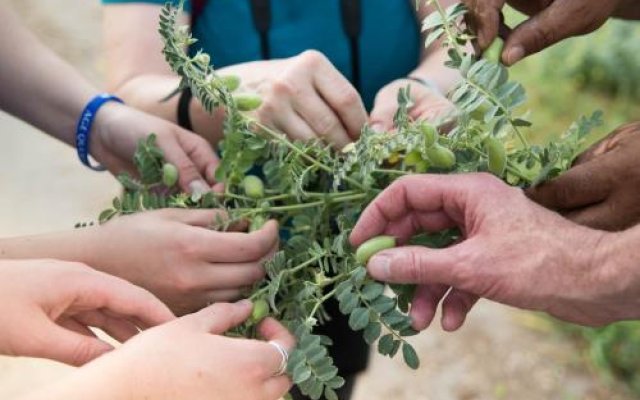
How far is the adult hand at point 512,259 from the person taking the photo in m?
0.85

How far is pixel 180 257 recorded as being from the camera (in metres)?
1.08

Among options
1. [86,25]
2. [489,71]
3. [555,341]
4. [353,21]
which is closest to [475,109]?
[489,71]

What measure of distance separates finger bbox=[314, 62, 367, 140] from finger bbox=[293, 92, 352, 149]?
0.04ft

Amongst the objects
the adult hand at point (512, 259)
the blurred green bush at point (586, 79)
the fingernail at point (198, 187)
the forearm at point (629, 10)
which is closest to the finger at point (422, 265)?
the adult hand at point (512, 259)

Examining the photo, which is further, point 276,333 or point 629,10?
point 629,10

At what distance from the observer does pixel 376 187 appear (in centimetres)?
109

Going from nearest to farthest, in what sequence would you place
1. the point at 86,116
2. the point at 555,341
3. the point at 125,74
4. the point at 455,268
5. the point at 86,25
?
the point at 455,268 < the point at 86,116 < the point at 125,74 < the point at 555,341 < the point at 86,25

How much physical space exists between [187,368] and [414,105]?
1.85 feet

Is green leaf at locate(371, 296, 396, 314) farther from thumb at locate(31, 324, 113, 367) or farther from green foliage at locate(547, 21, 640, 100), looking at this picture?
green foliage at locate(547, 21, 640, 100)

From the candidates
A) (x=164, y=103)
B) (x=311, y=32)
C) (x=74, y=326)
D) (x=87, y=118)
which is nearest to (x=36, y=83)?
(x=87, y=118)

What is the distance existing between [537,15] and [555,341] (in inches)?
60.0

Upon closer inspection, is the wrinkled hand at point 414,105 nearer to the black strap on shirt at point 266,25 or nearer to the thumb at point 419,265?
the black strap on shirt at point 266,25

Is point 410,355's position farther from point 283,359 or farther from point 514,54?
point 514,54

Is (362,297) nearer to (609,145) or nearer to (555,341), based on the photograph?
(609,145)
